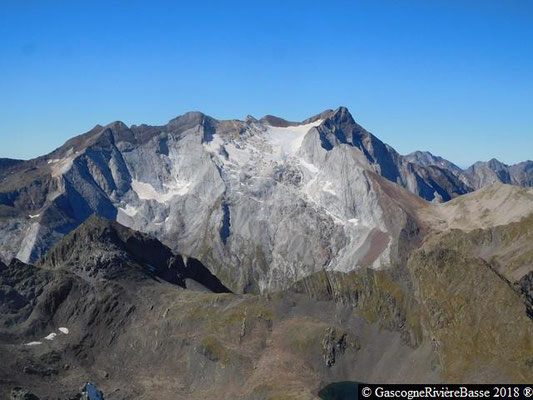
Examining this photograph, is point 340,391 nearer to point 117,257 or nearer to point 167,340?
point 167,340

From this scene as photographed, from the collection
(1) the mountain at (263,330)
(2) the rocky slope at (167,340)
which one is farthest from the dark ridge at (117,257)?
(1) the mountain at (263,330)

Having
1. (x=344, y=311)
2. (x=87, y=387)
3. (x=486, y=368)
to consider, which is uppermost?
(x=344, y=311)

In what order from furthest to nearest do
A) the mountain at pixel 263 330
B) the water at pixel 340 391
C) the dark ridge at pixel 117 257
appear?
the dark ridge at pixel 117 257 < the mountain at pixel 263 330 < the water at pixel 340 391

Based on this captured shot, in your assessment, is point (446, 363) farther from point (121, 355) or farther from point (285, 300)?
point (121, 355)

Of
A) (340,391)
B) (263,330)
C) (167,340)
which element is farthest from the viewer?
(167,340)

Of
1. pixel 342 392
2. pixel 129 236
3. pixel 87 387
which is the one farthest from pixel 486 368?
pixel 129 236

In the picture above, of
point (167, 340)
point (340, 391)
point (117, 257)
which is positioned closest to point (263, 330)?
point (167, 340)

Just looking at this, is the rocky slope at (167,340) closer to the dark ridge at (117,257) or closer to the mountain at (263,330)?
the mountain at (263,330)

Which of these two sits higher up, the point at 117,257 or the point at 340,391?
the point at 117,257

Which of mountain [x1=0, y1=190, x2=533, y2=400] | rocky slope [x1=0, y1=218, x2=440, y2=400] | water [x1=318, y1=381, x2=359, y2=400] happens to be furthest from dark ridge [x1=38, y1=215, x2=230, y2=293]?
water [x1=318, y1=381, x2=359, y2=400]
